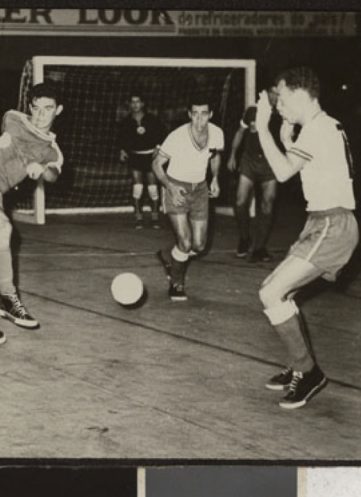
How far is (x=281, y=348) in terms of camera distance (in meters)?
4.72

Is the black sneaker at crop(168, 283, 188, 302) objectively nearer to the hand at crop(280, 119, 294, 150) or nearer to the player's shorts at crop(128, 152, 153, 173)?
the player's shorts at crop(128, 152, 153, 173)

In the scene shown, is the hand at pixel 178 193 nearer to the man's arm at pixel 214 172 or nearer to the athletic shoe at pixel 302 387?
the man's arm at pixel 214 172

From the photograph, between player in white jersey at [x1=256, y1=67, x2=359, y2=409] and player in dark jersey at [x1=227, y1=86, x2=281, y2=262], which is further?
player in dark jersey at [x1=227, y1=86, x2=281, y2=262]

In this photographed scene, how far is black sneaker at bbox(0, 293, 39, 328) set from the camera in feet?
15.9

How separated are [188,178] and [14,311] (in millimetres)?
1305

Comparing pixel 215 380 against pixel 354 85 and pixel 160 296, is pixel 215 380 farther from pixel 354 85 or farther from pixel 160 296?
pixel 354 85

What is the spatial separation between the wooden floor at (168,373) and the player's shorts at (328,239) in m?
0.65

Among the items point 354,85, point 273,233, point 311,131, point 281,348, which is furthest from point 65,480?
point 273,233

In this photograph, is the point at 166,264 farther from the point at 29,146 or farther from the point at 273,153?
the point at 273,153

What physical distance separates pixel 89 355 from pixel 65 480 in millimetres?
927

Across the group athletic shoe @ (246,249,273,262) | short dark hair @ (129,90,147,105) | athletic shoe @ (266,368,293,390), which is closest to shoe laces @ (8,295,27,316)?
athletic shoe @ (266,368,293,390)

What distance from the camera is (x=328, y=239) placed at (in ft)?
12.6

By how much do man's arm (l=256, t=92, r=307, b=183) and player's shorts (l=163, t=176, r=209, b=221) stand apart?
5.57ft

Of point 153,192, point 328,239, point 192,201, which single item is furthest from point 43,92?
point 153,192
